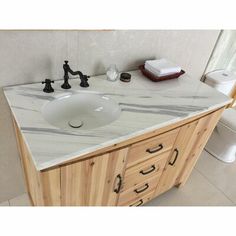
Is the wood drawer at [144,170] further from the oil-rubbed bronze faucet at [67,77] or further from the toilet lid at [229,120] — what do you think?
the toilet lid at [229,120]

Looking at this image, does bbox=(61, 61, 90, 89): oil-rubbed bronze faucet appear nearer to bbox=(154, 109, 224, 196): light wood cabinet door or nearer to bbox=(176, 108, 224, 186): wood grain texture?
bbox=(154, 109, 224, 196): light wood cabinet door

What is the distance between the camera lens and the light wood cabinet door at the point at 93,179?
2.90ft

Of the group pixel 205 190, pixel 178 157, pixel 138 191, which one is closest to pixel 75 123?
pixel 138 191

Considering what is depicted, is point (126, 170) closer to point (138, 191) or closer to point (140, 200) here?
point (138, 191)

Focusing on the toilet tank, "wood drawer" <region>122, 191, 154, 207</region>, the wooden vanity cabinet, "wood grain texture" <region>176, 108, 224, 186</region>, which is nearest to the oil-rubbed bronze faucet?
the wooden vanity cabinet

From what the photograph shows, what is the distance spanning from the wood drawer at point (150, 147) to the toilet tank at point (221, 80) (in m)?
0.97

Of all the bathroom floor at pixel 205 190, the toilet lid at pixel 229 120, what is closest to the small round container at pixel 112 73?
the bathroom floor at pixel 205 190

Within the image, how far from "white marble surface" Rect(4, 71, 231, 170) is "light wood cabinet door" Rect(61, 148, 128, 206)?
0.09 metres

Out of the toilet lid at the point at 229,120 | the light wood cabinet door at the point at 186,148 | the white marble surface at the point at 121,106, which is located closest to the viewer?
the white marble surface at the point at 121,106

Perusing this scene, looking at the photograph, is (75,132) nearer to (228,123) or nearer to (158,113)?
(158,113)

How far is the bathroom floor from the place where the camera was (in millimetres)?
1637

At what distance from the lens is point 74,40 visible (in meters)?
1.12
